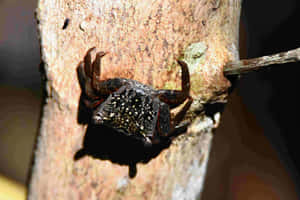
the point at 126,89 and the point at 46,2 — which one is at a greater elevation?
the point at 46,2

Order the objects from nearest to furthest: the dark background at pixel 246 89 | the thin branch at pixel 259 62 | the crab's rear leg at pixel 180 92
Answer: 1. the thin branch at pixel 259 62
2. the crab's rear leg at pixel 180 92
3. the dark background at pixel 246 89

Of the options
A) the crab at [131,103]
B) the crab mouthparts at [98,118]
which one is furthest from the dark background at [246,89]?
the crab mouthparts at [98,118]

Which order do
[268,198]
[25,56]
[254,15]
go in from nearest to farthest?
1. [254,15]
2. [268,198]
3. [25,56]

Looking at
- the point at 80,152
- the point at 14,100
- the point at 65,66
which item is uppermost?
the point at 65,66

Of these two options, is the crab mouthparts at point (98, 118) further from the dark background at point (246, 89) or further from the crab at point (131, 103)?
the dark background at point (246, 89)

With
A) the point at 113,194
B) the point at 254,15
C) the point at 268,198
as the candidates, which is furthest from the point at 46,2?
the point at 268,198

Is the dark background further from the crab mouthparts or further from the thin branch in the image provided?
the crab mouthparts

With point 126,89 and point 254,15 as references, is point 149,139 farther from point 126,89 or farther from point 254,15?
point 254,15

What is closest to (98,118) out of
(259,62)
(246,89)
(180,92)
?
(180,92)
